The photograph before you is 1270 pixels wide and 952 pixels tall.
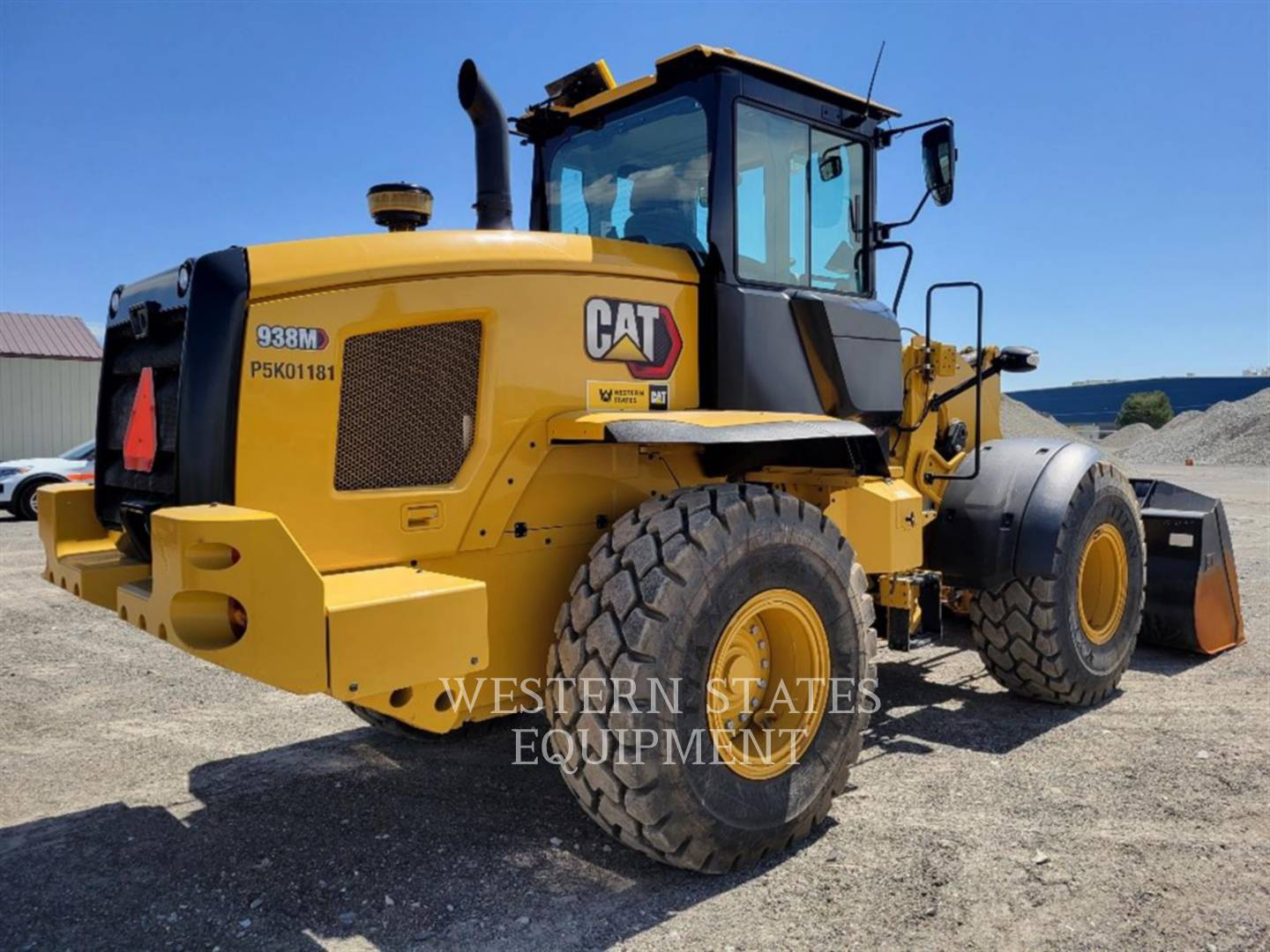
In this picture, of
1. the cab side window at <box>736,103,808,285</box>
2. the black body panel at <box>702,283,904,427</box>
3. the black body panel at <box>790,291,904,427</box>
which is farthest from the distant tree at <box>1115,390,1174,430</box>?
the cab side window at <box>736,103,808,285</box>

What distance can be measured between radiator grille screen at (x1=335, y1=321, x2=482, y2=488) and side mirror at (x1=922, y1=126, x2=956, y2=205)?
2.40m

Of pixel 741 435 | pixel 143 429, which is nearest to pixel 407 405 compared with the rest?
pixel 143 429

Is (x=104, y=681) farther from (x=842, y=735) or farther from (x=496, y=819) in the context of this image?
(x=842, y=735)

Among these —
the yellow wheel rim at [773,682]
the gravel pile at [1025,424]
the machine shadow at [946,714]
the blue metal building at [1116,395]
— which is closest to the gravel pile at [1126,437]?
the gravel pile at [1025,424]

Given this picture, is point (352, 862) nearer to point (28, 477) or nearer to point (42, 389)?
point (28, 477)

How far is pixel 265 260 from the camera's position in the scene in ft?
10.1

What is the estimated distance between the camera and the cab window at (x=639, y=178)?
4.22 metres

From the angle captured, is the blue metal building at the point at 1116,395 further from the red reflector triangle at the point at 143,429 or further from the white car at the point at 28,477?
the red reflector triangle at the point at 143,429

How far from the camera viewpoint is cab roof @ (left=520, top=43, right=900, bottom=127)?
4.09m

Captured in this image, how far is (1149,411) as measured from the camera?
5947 cm

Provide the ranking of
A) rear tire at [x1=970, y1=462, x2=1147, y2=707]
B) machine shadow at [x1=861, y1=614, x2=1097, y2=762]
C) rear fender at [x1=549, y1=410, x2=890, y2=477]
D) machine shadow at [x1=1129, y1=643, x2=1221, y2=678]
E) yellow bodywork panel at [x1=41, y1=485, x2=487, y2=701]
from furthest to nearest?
machine shadow at [x1=1129, y1=643, x2=1221, y2=678] < rear tire at [x1=970, y1=462, x2=1147, y2=707] < machine shadow at [x1=861, y1=614, x2=1097, y2=762] < rear fender at [x1=549, y1=410, x2=890, y2=477] < yellow bodywork panel at [x1=41, y1=485, x2=487, y2=701]

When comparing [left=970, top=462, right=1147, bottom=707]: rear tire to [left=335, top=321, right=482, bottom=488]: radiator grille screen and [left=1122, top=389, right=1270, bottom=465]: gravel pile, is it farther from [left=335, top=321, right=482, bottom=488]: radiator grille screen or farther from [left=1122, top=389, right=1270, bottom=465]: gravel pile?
[left=1122, top=389, right=1270, bottom=465]: gravel pile

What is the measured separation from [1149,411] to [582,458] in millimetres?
63908

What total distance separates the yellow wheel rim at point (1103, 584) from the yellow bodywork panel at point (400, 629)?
13.3 feet
